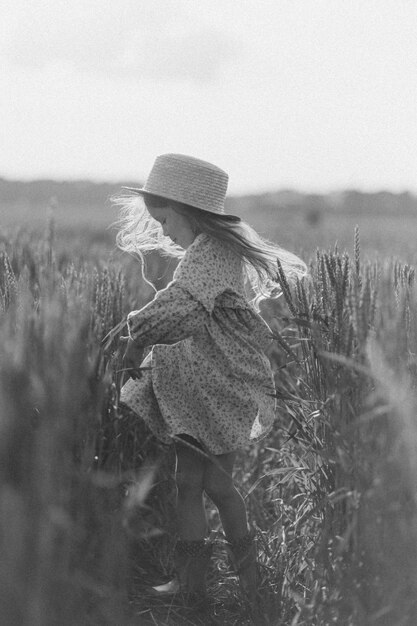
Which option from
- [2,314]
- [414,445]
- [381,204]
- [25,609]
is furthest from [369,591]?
[381,204]

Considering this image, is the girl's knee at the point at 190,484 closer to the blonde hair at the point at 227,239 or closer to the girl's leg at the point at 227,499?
the girl's leg at the point at 227,499

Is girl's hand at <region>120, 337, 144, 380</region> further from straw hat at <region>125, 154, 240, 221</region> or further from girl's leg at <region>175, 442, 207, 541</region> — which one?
straw hat at <region>125, 154, 240, 221</region>

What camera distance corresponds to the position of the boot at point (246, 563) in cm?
237

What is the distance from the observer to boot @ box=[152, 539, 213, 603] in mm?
2471

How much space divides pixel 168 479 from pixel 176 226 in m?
0.90

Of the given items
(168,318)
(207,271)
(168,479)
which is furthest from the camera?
(168,479)

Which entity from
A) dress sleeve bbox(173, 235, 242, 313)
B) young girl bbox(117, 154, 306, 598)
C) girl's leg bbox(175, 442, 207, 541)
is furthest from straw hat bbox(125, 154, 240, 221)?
girl's leg bbox(175, 442, 207, 541)

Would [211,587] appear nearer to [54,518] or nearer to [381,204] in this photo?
[54,518]

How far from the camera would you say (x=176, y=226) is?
2.62 meters

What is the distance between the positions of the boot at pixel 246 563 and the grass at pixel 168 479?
0.05m

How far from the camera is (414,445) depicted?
5.69 feet

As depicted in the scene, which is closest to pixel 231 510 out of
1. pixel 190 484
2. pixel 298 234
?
pixel 190 484

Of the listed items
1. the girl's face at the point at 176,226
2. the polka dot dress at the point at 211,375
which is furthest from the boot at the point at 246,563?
the girl's face at the point at 176,226

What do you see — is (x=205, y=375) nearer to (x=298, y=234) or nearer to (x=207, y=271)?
(x=207, y=271)
